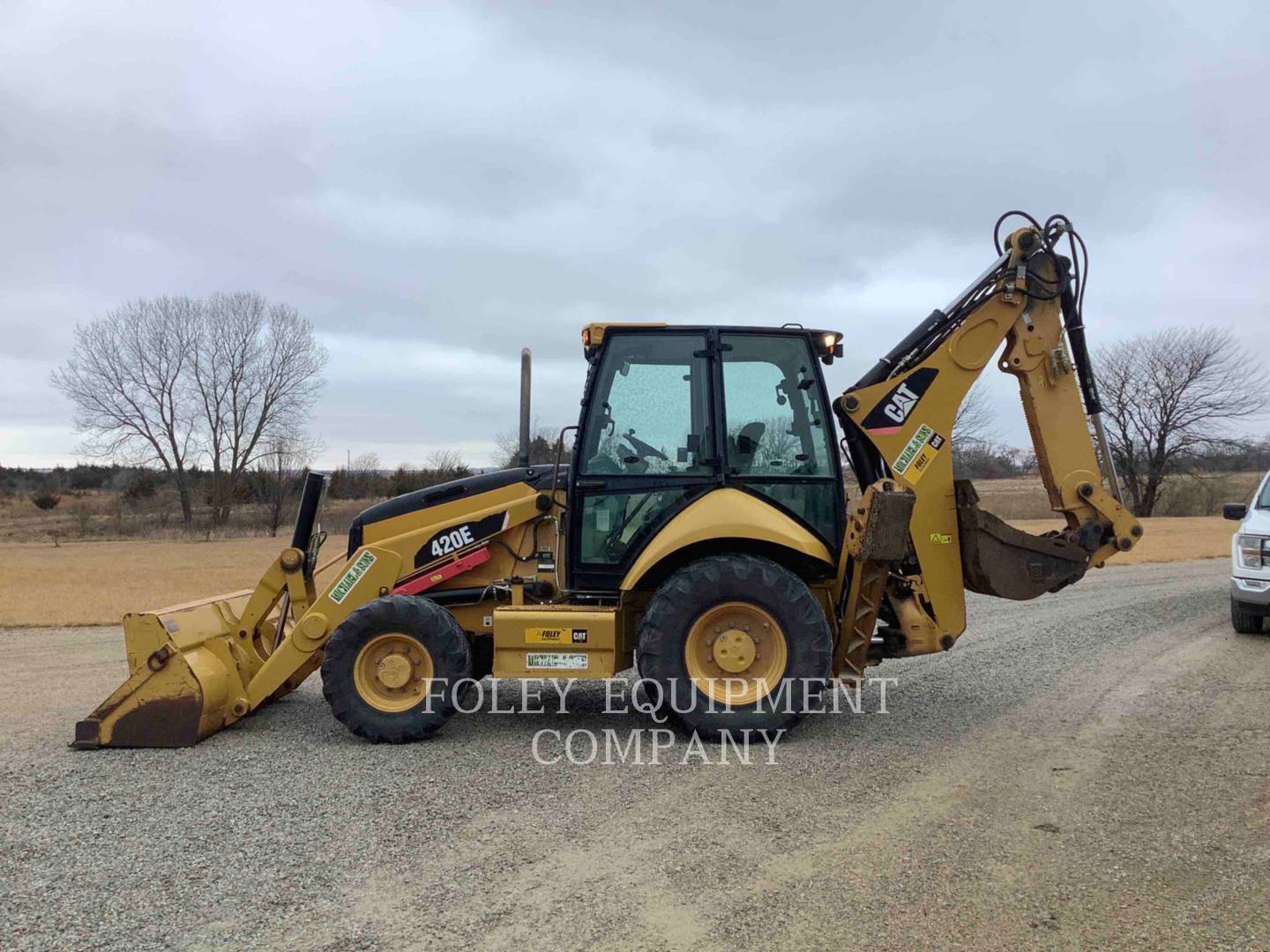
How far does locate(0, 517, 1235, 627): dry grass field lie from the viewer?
14641 mm

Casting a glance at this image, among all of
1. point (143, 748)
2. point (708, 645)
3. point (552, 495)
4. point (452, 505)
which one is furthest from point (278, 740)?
point (708, 645)

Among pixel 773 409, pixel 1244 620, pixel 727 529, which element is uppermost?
pixel 773 409

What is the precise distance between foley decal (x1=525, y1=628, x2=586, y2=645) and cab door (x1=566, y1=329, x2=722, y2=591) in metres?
0.33

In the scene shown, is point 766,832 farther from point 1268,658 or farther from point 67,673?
point 67,673

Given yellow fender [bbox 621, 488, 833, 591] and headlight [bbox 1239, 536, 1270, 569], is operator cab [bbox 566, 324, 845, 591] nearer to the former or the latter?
yellow fender [bbox 621, 488, 833, 591]

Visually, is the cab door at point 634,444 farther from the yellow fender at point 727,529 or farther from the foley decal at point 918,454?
the foley decal at point 918,454

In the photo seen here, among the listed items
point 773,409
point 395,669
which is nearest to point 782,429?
point 773,409

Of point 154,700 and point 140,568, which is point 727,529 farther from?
point 140,568

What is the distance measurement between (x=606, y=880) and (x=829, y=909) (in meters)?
0.90

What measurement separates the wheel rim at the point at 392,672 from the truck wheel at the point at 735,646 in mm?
1418

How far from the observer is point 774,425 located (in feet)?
20.4

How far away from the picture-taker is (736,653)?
19.3ft

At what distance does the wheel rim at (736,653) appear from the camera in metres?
5.85

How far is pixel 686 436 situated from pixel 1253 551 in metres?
6.72
